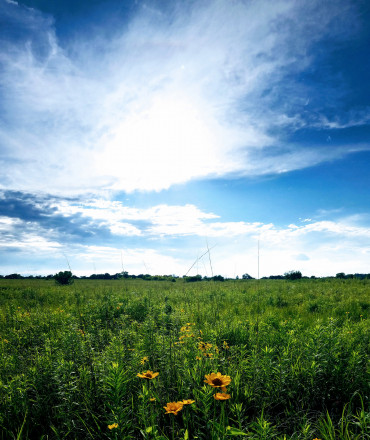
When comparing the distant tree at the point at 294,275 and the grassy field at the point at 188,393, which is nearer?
the grassy field at the point at 188,393

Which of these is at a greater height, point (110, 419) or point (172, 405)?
point (172, 405)

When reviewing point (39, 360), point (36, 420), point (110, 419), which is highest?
point (39, 360)

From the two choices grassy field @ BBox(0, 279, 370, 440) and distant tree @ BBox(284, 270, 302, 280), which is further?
distant tree @ BBox(284, 270, 302, 280)

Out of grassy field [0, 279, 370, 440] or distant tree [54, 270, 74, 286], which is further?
distant tree [54, 270, 74, 286]

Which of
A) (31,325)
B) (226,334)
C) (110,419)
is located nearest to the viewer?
(110,419)

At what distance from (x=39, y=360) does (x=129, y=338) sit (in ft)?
4.45

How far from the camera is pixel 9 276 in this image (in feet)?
136

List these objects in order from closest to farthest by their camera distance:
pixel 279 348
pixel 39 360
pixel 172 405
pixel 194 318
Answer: pixel 172 405
pixel 39 360
pixel 279 348
pixel 194 318

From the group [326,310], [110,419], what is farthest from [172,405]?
[326,310]

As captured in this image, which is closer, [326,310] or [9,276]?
[326,310]

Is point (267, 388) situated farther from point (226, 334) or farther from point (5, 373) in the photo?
point (5, 373)

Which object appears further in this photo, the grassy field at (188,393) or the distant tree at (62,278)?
the distant tree at (62,278)

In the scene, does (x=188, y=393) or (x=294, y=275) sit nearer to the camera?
(x=188, y=393)

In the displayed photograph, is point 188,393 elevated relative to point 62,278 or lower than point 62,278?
lower
